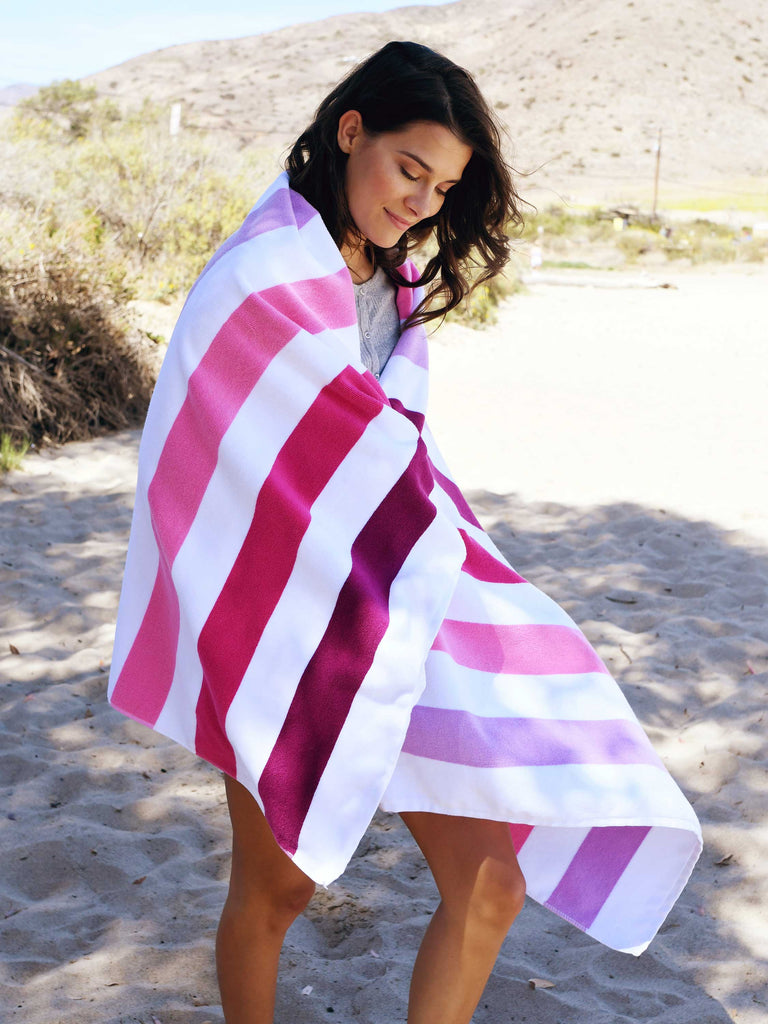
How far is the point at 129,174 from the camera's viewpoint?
36.1 ft

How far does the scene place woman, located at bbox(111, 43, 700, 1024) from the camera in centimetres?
137

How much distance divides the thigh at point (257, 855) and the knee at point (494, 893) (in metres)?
0.30

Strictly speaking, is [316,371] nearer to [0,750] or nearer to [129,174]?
[0,750]

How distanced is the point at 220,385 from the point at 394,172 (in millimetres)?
465

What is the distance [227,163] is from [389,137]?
12.2 metres

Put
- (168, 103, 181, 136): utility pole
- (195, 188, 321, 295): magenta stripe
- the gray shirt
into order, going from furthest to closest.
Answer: (168, 103, 181, 136): utility pole → the gray shirt → (195, 188, 321, 295): magenta stripe

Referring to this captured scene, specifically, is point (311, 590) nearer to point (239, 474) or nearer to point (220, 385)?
point (239, 474)

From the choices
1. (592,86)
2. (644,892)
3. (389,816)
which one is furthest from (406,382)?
(592,86)

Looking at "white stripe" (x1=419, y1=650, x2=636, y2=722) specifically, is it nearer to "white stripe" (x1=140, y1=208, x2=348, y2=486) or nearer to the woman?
the woman

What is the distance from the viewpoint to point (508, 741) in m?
1.43

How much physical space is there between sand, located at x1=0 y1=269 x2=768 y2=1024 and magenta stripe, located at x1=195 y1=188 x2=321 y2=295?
1.49 m

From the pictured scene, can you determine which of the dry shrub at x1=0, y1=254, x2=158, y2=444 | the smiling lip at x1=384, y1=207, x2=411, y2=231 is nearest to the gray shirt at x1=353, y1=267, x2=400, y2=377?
the smiling lip at x1=384, y1=207, x2=411, y2=231

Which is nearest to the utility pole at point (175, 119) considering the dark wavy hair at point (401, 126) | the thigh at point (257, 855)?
the dark wavy hair at point (401, 126)

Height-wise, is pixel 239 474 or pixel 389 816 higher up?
pixel 239 474
